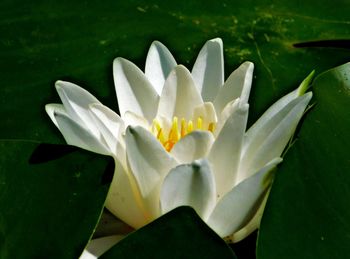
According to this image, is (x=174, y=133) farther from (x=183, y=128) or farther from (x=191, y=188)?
(x=191, y=188)

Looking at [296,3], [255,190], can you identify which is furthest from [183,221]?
[296,3]

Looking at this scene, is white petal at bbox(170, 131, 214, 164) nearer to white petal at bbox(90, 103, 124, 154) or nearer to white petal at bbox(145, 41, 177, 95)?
white petal at bbox(90, 103, 124, 154)

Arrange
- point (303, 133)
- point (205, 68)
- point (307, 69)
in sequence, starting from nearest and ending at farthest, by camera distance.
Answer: point (303, 133) → point (205, 68) → point (307, 69)

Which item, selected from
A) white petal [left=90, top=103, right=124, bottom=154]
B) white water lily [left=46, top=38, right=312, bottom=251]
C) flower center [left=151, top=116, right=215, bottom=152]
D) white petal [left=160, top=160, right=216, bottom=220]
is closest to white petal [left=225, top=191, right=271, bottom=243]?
white water lily [left=46, top=38, right=312, bottom=251]

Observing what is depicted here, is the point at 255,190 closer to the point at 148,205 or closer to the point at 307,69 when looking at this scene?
the point at 148,205

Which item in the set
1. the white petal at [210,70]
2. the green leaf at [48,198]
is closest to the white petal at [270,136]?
the white petal at [210,70]
